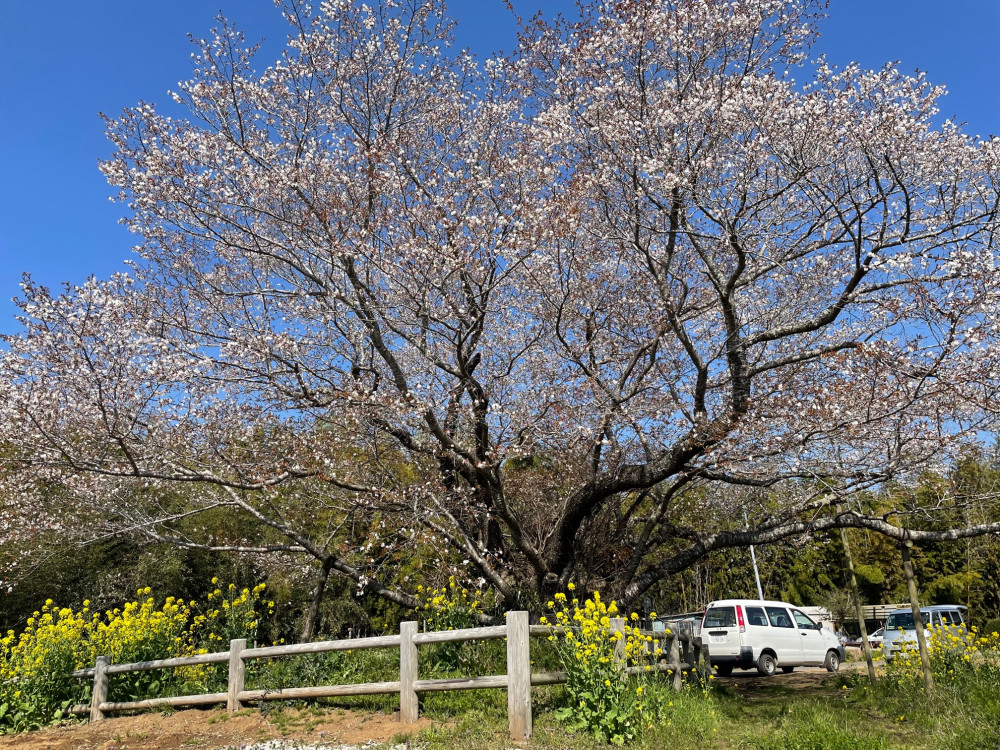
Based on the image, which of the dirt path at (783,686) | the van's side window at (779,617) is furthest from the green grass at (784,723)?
the van's side window at (779,617)

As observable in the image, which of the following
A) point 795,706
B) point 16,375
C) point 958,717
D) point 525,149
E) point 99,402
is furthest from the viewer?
point 525,149

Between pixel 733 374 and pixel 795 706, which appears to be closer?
pixel 795 706

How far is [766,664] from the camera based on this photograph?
12.8m

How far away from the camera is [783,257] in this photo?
7609 mm

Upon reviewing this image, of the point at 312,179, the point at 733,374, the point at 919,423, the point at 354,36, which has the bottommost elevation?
the point at 919,423

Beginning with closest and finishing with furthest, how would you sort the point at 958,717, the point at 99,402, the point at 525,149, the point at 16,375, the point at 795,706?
the point at 958,717 < the point at 795,706 < the point at 99,402 < the point at 16,375 < the point at 525,149

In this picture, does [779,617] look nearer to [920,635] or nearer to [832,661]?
[832,661]

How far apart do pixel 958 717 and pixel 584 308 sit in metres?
5.92

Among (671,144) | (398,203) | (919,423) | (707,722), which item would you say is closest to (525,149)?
(398,203)

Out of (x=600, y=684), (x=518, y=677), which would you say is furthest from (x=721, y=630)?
(x=518, y=677)

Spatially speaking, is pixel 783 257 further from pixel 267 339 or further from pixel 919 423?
pixel 267 339

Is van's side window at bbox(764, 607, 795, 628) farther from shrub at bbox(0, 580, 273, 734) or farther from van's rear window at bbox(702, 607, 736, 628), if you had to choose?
shrub at bbox(0, 580, 273, 734)

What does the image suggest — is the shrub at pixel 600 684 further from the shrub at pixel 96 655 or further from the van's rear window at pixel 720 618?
the van's rear window at pixel 720 618

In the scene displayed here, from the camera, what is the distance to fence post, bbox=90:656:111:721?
23.8ft
